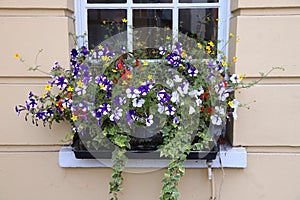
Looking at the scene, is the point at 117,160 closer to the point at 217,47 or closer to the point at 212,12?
the point at 217,47

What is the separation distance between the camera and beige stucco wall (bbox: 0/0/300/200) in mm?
1669

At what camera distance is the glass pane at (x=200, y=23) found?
189 centimetres

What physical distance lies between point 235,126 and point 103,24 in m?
0.96

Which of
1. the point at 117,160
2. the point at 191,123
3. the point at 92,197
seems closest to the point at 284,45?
the point at 191,123

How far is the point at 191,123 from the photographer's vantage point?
5.27ft

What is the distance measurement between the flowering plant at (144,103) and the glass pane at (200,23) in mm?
276

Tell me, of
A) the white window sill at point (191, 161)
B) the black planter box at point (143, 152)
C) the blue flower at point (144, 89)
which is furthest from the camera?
the white window sill at point (191, 161)

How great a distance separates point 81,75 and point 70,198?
738 mm

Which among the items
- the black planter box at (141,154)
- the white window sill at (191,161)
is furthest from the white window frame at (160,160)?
the black planter box at (141,154)

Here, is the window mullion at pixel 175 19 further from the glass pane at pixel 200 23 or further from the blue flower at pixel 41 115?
the blue flower at pixel 41 115

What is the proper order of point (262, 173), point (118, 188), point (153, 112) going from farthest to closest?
1. point (262, 173)
2. point (118, 188)
3. point (153, 112)

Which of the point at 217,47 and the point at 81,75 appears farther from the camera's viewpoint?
the point at 217,47

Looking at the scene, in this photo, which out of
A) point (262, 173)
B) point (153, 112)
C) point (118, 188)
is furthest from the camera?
point (262, 173)

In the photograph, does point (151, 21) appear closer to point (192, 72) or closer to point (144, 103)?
point (192, 72)
